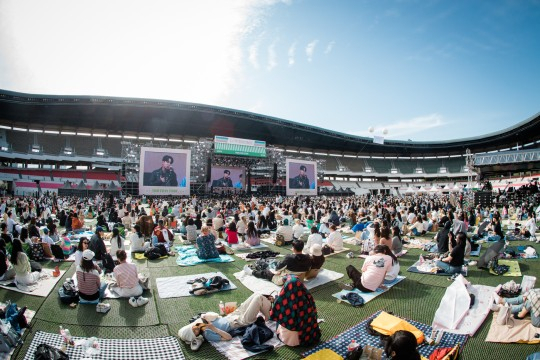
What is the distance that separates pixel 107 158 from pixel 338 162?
1554 inches

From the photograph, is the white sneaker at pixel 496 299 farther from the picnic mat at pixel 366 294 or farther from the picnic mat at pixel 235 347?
the picnic mat at pixel 235 347

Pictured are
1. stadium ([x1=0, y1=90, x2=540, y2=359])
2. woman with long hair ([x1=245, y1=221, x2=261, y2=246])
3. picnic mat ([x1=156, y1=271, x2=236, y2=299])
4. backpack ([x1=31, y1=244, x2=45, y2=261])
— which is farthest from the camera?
woman with long hair ([x1=245, y1=221, x2=261, y2=246])

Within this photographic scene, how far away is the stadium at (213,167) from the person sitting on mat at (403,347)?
5.01ft

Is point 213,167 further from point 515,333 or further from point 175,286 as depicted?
point 515,333

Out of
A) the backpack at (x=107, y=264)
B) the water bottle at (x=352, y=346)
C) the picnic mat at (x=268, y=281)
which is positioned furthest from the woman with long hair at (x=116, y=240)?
the water bottle at (x=352, y=346)

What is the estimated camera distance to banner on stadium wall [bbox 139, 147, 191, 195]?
23.0 metres

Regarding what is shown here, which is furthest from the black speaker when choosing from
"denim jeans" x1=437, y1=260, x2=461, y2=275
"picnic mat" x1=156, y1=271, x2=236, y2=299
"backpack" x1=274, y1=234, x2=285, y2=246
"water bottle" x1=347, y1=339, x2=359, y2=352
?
"water bottle" x1=347, y1=339, x2=359, y2=352

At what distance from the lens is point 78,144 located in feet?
134

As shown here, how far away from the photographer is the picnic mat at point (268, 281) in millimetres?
5276

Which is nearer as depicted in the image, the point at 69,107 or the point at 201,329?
the point at 201,329

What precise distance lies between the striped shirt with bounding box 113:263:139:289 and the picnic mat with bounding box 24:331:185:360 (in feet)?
4.23

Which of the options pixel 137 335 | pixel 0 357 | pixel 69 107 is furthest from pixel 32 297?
pixel 69 107

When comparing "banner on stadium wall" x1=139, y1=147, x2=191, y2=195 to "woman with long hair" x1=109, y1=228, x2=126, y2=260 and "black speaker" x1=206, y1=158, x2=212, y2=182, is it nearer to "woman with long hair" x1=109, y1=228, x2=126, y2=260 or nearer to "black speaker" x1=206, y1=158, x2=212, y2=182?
"black speaker" x1=206, y1=158, x2=212, y2=182

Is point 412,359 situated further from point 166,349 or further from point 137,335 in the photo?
point 137,335
